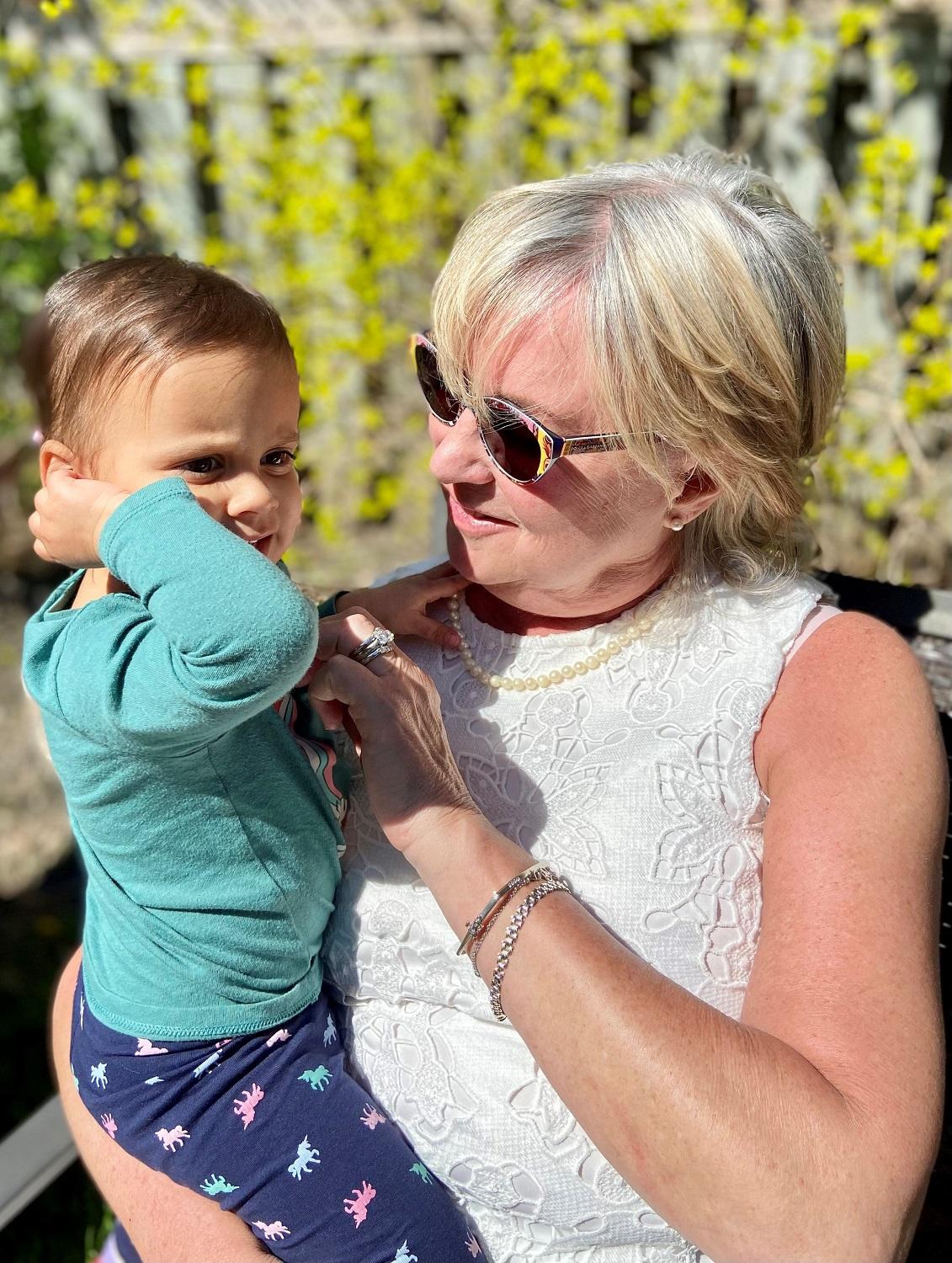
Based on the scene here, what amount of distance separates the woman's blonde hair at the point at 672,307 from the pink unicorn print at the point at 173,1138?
44.1 inches

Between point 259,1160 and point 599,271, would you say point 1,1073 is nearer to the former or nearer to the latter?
point 259,1160

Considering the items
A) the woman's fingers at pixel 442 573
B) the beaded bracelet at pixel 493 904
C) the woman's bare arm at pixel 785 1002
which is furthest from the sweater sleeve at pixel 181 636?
the woman's fingers at pixel 442 573

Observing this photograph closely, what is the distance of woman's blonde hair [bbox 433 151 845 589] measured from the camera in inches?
63.0

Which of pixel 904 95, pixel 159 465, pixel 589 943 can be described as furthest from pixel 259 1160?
pixel 904 95

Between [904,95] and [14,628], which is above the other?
[904,95]

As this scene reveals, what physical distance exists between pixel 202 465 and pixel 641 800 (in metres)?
0.78

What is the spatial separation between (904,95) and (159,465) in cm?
355

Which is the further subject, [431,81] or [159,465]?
[431,81]

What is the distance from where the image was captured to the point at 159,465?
140 cm

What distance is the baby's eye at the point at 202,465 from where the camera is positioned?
4.66 feet

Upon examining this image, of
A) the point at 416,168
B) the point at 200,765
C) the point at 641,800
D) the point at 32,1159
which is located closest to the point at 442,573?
the point at 641,800

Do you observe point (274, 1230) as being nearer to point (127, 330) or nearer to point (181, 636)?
point (181, 636)

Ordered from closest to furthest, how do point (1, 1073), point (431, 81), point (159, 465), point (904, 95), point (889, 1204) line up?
point (889, 1204)
point (159, 465)
point (1, 1073)
point (904, 95)
point (431, 81)

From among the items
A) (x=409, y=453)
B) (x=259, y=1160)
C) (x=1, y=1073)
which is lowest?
(x=1, y=1073)
